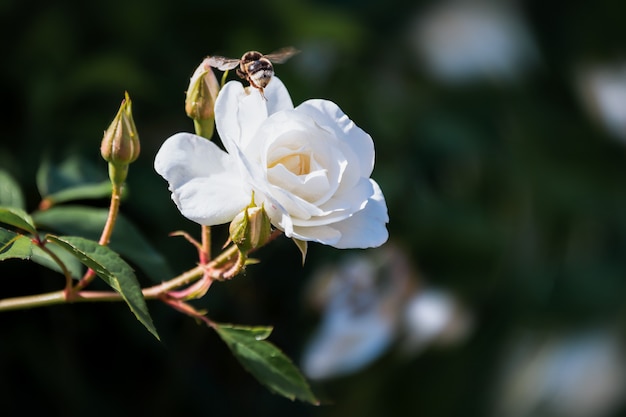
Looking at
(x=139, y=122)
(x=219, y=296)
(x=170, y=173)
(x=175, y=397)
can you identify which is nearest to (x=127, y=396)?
(x=175, y=397)

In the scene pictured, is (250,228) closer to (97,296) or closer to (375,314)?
(97,296)

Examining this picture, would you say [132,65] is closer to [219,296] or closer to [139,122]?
[139,122]

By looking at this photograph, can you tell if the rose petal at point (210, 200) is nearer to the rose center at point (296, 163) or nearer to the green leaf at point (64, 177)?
the rose center at point (296, 163)

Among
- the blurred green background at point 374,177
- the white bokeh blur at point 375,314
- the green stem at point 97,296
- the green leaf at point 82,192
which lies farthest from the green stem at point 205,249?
the white bokeh blur at point 375,314

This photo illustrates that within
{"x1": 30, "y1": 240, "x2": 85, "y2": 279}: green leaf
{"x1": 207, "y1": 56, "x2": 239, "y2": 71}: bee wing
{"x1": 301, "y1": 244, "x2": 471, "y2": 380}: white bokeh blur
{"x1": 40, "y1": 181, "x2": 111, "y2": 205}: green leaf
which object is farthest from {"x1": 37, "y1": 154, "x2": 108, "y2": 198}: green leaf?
{"x1": 301, "y1": 244, "x2": 471, "y2": 380}: white bokeh blur

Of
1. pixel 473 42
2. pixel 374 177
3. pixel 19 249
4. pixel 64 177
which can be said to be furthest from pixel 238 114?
pixel 473 42

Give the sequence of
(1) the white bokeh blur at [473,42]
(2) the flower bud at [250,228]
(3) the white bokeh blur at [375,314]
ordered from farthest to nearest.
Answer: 1. (1) the white bokeh blur at [473,42]
2. (3) the white bokeh blur at [375,314]
3. (2) the flower bud at [250,228]
